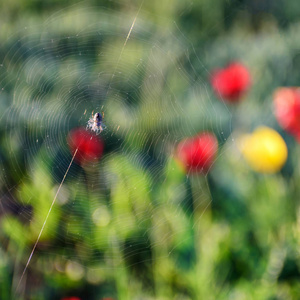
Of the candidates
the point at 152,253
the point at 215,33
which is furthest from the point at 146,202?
Result: the point at 215,33

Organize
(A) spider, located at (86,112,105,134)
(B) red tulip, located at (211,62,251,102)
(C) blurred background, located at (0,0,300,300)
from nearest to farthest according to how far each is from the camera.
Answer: (C) blurred background, located at (0,0,300,300), (B) red tulip, located at (211,62,251,102), (A) spider, located at (86,112,105,134)

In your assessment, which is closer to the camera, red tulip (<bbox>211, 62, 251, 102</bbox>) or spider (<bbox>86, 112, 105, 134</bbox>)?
red tulip (<bbox>211, 62, 251, 102</bbox>)

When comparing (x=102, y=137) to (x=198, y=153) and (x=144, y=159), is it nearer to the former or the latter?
(x=144, y=159)

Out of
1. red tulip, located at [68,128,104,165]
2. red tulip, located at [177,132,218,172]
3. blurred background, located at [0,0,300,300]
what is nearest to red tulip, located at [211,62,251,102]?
blurred background, located at [0,0,300,300]

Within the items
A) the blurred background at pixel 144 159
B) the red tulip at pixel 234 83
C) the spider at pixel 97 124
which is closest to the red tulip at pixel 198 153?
the blurred background at pixel 144 159

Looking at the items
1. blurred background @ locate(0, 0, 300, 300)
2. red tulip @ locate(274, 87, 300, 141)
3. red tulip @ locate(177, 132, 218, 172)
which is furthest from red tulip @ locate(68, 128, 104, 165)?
red tulip @ locate(274, 87, 300, 141)

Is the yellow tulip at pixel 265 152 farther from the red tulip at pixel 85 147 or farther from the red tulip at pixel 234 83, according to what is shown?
the red tulip at pixel 85 147

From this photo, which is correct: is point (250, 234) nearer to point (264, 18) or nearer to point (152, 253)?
point (152, 253)

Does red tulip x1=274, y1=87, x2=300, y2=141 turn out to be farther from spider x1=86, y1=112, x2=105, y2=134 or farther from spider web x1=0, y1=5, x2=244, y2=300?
spider x1=86, y1=112, x2=105, y2=134

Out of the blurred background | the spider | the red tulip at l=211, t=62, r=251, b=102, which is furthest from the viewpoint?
the spider

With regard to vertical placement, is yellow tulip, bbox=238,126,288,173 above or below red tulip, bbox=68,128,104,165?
above
